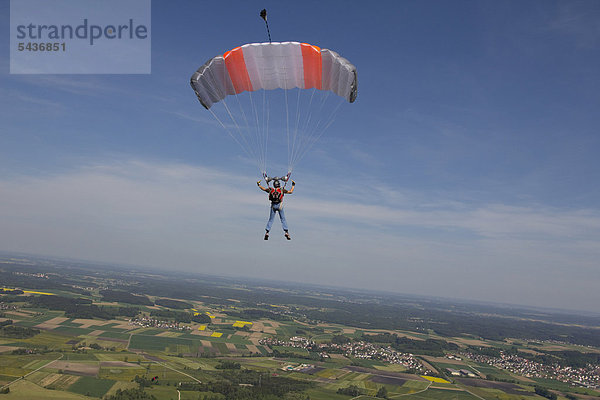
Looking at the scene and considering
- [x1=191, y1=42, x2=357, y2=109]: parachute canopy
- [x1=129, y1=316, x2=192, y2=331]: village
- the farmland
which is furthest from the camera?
[x1=129, y1=316, x2=192, y2=331]: village

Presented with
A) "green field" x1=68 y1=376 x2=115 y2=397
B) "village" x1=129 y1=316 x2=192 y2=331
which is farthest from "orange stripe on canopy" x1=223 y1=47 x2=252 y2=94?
"village" x1=129 y1=316 x2=192 y2=331

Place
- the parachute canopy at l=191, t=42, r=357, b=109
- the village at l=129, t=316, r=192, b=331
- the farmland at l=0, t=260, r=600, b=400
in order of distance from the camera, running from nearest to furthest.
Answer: the parachute canopy at l=191, t=42, r=357, b=109, the farmland at l=0, t=260, r=600, b=400, the village at l=129, t=316, r=192, b=331

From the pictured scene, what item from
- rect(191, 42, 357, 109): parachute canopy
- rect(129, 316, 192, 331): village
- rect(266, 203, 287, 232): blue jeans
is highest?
rect(191, 42, 357, 109): parachute canopy

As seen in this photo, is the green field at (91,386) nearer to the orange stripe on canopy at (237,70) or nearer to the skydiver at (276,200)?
the skydiver at (276,200)

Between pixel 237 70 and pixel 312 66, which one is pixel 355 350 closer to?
pixel 312 66

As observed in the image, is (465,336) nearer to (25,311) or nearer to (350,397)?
(350,397)

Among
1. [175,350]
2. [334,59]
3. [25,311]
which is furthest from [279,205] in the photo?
[25,311]

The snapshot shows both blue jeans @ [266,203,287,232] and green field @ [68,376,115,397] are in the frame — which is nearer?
blue jeans @ [266,203,287,232]

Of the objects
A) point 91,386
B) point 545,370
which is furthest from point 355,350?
point 91,386

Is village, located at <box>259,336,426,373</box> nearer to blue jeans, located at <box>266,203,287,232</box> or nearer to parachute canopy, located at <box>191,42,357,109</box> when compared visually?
blue jeans, located at <box>266,203,287,232</box>
